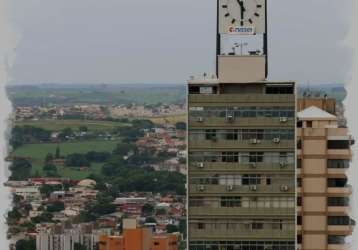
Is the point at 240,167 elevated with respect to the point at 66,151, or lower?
elevated

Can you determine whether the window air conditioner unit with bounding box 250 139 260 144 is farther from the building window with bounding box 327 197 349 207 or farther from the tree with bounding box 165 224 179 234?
the tree with bounding box 165 224 179 234

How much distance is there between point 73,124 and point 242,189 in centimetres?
14163

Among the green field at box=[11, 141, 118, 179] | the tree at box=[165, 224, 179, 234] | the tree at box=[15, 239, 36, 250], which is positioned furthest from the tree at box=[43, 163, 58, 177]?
the tree at box=[15, 239, 36, 250]

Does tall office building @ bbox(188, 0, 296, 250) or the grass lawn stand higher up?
tall office building @ bbox(188, 0, 296, 250)

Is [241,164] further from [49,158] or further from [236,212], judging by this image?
[49,158]

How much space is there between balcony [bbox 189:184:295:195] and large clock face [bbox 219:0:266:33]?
256 cm

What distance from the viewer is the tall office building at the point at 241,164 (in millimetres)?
29969

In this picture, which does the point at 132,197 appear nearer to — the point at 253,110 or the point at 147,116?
the point at 147,116

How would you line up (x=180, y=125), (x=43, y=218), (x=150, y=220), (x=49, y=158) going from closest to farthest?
(x=150, y=220)
(x=43, y=218)
(x=49, y=158)
(x=180, y=125)

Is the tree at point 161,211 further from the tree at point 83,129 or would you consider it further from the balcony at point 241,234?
the balcony at point 241,234

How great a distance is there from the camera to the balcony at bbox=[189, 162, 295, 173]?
3005 centimetres

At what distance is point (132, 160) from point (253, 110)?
113333mm

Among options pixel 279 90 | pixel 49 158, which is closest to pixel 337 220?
pixel 279 90

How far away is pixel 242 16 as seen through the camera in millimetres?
29953
